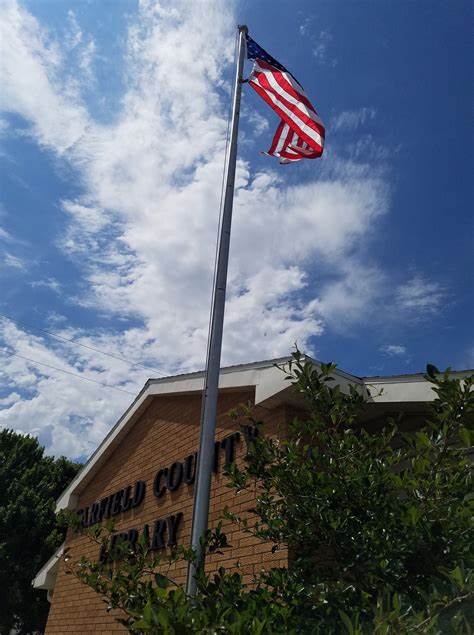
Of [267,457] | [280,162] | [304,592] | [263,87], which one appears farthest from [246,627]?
[263,87]

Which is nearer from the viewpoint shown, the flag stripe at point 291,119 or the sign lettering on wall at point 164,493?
the flag stripe at point 291,119

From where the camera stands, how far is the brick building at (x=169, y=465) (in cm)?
639

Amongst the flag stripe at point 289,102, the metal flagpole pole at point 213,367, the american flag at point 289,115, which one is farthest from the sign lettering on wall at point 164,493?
the flag stripe at point 289,102

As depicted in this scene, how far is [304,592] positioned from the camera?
11.3 ft

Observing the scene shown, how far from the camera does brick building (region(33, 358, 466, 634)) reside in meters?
6.39

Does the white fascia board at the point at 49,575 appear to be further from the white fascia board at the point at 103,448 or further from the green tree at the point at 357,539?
the green tree at the point at 357,539

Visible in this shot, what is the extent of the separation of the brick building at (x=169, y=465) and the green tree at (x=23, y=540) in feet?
22.6

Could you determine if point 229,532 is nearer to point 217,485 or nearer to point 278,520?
point 217,485

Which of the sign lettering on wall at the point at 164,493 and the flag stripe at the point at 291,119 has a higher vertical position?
the flag stripe at the point at 291,119

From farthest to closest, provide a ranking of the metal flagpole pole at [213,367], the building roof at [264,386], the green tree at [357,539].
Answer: the building roof at [264,386], the metal flagpole pole at [213,367], the green tree at [357,539]

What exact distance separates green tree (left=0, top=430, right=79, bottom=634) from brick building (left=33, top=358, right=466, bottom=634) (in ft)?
22.6

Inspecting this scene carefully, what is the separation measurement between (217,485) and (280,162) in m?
4.62

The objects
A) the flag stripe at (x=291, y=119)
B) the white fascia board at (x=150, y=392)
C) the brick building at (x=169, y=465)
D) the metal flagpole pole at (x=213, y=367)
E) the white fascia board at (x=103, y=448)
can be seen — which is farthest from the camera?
the white fascia board at (x=103, y=448)

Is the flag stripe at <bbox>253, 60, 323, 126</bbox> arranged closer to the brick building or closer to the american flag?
the american flag
